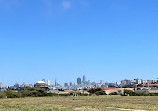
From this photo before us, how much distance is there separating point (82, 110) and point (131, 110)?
22.0 ft

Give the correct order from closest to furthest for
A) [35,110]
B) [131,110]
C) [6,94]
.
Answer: [35,110] → [131,110] → [6,94]

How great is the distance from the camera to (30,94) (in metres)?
122

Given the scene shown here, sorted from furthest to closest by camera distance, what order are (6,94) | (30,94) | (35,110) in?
(30,94), (6,94), (35,110)

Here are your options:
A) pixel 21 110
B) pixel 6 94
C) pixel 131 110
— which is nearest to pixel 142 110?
pixel 131 110

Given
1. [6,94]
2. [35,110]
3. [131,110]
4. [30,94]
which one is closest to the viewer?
[35,110]

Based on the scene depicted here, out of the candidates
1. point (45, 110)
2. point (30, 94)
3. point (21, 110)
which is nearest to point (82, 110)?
point (45, 110)

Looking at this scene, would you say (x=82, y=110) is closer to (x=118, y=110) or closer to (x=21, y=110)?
(x=118, y=110)

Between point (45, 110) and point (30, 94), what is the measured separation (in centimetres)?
9065

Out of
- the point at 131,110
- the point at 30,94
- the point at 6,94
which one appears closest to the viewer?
the point at 131,110

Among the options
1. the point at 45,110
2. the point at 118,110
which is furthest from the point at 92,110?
the point at 45,110

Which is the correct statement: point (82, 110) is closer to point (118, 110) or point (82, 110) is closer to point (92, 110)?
point (92, 110)

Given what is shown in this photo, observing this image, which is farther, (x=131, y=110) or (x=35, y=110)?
(x=131, y=110)

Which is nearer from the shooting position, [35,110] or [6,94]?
[35,110]

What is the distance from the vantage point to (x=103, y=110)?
118ft
